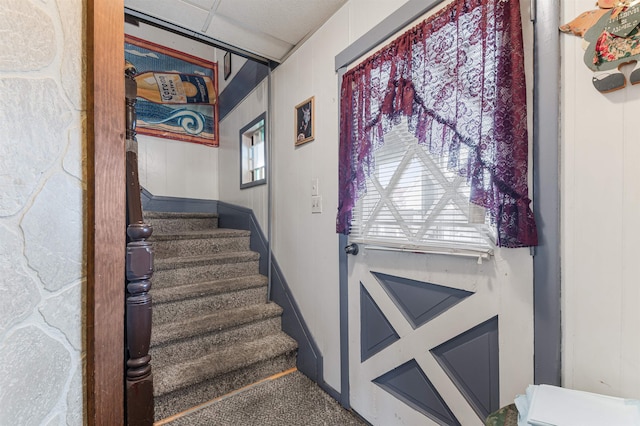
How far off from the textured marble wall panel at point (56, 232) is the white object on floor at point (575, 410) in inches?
44.4

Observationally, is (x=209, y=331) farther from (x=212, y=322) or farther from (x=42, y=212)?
(x=42, y=212)

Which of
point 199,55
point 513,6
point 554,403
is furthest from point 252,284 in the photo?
point 199,55

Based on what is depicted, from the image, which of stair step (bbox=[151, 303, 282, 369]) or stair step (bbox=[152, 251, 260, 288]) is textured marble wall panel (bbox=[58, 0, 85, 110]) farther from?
stair step (bbox=[152, 251, 260, 288])

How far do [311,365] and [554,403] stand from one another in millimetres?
1478

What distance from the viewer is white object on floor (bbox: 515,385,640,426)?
0.71 meters

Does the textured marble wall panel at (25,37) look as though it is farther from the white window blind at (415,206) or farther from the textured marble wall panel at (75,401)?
the white window blind at (415,206)

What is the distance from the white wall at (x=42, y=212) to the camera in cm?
53

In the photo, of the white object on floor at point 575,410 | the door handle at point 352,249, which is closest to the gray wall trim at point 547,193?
the white object on floor at point 575,410

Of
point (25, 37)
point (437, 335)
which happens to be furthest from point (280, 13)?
point (437, 335)

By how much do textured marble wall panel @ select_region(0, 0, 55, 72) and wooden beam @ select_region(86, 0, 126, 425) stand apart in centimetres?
6

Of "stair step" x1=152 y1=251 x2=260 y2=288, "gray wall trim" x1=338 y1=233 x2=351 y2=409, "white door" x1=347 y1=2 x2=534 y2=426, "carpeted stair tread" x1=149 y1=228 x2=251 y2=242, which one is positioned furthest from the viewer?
"carpeted stair tread" x1=149 y1=228 x2=251 y2=242

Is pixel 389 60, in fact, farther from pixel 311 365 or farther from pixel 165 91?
pixel 165 91

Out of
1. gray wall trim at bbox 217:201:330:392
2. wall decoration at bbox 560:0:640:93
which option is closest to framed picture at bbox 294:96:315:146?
gray wall trim at bbox 217:201:330:392

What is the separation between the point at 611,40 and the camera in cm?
82
